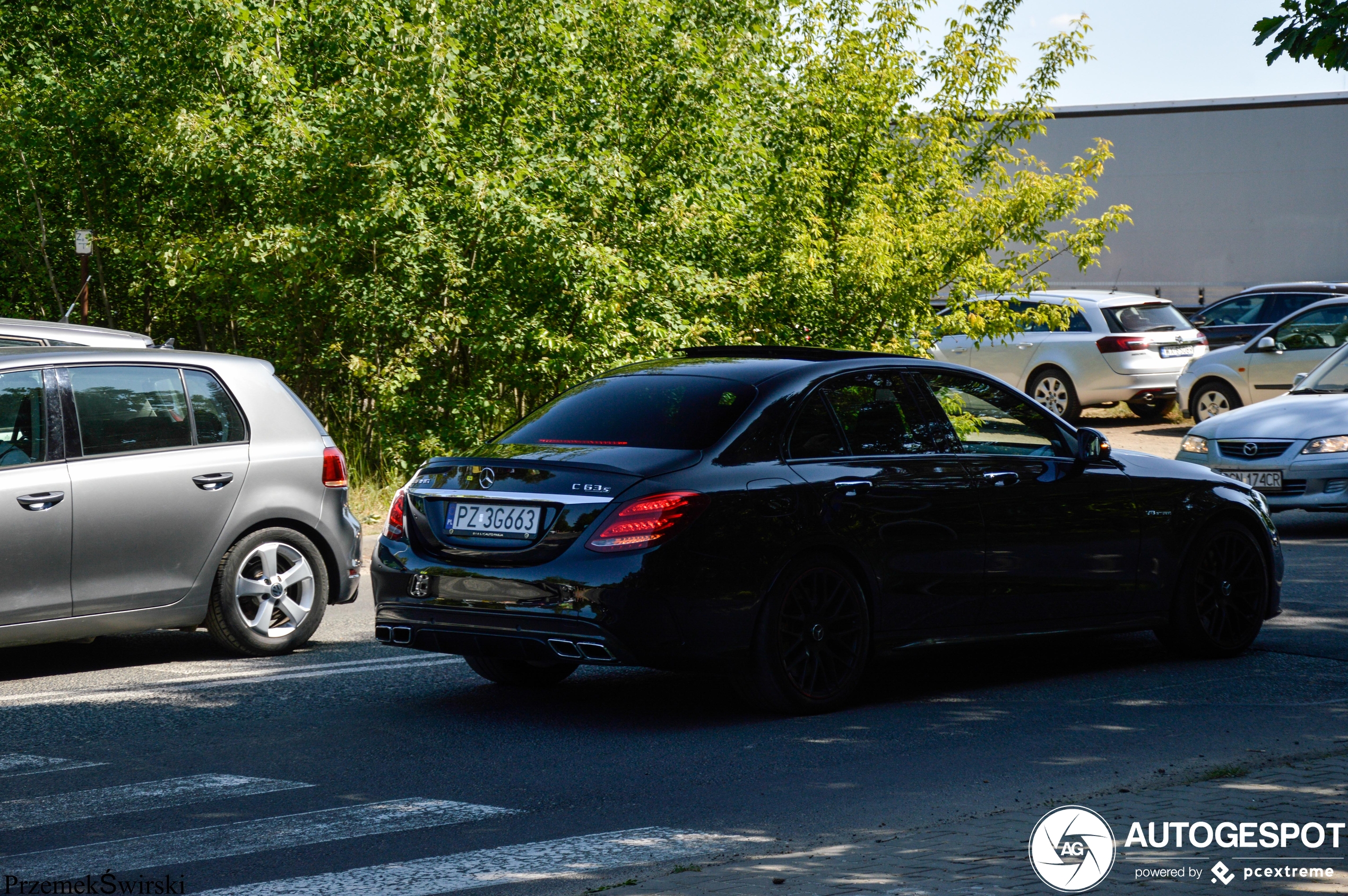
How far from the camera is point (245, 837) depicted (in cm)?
520

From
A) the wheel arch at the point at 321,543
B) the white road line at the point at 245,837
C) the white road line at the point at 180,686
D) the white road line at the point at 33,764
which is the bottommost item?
the white road line at the point at 245,837

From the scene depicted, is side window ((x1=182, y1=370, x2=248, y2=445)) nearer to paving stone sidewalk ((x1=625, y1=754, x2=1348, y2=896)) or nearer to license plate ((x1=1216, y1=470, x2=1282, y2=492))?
paving stone sidewalk ((x1=625, y1=754, x2=1348, y2=896))

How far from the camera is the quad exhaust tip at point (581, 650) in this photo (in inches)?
256

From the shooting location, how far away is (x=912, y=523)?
7289mm

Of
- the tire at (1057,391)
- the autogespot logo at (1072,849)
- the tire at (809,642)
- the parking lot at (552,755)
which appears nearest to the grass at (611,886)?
the parking lot at (552,755)

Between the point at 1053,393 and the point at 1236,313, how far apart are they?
13.6ft

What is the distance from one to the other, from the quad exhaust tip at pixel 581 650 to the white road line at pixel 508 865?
50.3 inches

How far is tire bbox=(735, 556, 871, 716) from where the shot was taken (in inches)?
269

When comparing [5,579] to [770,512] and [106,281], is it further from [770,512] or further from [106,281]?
[106,281]

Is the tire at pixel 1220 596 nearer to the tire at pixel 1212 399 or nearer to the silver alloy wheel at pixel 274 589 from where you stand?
the silver alloy wheel at pixel 274 589

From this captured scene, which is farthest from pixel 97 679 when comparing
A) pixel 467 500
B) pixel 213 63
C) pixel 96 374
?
pixel 213 63

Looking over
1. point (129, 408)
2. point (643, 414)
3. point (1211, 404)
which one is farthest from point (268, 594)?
point (1211, 404)

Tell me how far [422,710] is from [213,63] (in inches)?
400

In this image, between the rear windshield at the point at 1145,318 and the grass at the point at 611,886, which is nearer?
the grass at the point at 611,886
